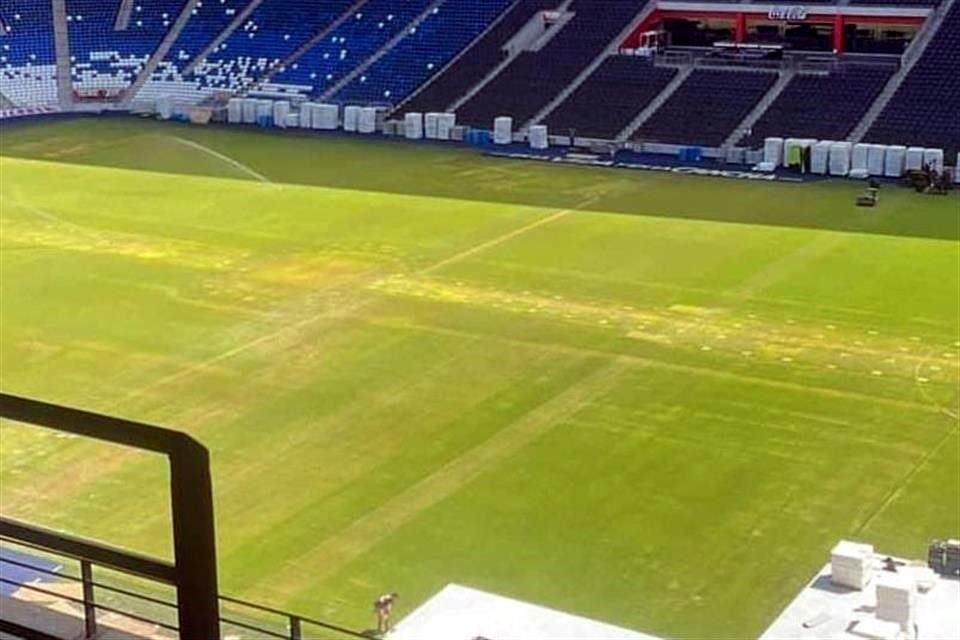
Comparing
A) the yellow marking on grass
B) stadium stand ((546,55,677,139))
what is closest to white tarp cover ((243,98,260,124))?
stadium stand ((546,55,677,139))

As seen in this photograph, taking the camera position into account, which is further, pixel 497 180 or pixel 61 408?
pixel 497 180

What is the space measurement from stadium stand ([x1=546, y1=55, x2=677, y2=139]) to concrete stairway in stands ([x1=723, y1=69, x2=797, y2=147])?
11.8 feet

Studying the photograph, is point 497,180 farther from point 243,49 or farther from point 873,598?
point 873,598

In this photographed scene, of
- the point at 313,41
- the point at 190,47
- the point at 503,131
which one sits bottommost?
the point at 503,131

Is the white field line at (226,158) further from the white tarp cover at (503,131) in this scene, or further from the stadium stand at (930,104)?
the stadium stand at (930,104)

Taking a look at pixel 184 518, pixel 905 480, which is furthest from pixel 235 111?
pixel 184 518

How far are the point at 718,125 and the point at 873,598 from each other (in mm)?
31983

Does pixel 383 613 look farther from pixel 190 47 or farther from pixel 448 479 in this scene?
pixel 190 47

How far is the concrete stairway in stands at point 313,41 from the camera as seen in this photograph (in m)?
56.1

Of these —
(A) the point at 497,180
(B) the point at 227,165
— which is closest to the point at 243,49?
(B) the point at 227,165

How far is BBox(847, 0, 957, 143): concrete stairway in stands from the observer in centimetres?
4331

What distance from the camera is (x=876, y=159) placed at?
40.7m

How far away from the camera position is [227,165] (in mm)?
43750

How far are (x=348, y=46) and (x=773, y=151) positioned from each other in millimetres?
20188
